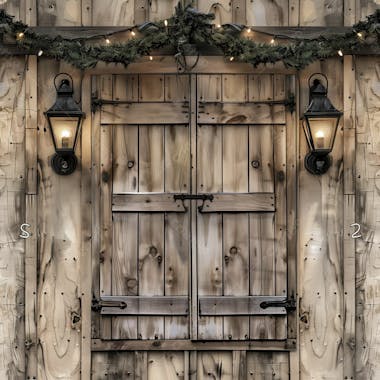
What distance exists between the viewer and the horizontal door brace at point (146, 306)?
190 inches

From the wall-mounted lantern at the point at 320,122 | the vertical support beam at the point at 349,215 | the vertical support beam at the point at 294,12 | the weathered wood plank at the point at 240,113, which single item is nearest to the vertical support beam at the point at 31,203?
the weathered wood plank at the point at 240,113

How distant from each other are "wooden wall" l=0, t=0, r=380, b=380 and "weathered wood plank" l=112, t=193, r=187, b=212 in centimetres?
34

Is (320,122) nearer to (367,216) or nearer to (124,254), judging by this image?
(367,216)

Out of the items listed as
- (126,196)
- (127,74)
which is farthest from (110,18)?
(126,196)

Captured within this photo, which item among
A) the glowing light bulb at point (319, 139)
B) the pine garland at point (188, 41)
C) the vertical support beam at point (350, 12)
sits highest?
the vertical support beam at point (350, 12)

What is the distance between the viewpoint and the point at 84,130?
4.89 meters

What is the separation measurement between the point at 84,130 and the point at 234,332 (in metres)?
1.98

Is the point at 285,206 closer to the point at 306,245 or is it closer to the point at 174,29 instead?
the point at 306,245

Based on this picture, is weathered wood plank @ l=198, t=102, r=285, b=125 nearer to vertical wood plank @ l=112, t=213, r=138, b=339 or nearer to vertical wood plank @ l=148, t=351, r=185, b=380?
vertical wood plank @ l=112, t=213, r=138, b=339

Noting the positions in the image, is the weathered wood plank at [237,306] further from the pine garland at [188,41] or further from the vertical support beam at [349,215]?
the pine garland at [188,41]

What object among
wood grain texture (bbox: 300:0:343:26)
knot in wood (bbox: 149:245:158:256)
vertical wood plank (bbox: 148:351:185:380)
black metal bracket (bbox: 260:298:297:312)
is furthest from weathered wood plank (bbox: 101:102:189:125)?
vertical wood plank (bbox: 148:351:185:380)

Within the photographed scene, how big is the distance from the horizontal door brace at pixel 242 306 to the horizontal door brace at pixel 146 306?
0.17 meters

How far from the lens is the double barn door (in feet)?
15.9

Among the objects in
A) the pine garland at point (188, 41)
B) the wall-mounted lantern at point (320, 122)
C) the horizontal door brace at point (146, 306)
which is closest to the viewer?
the wall-mounted lantern at point (320, 122)
